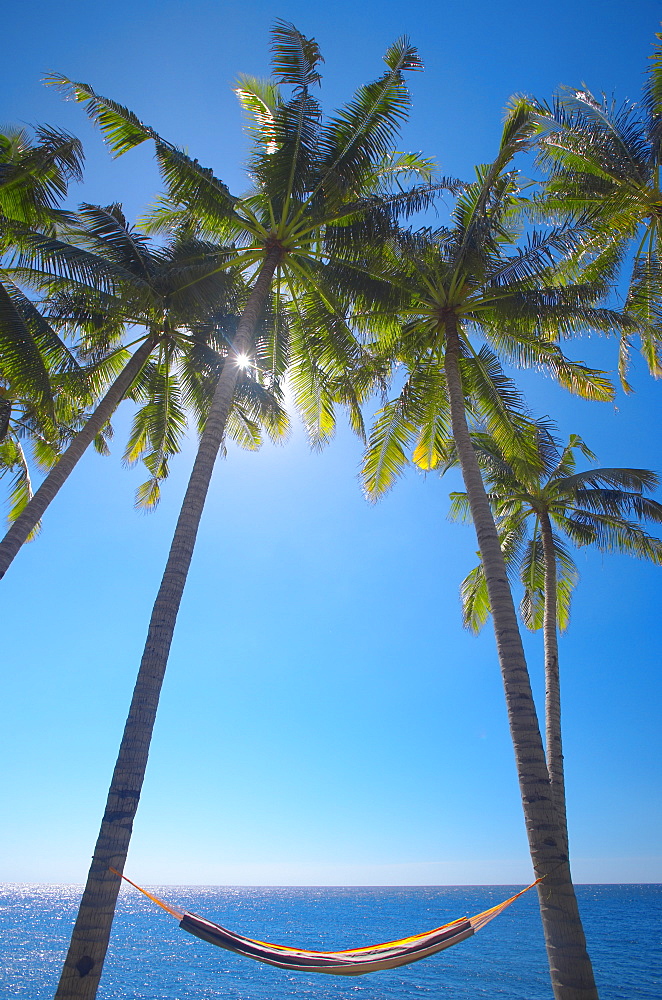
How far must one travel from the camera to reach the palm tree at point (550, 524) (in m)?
11.0

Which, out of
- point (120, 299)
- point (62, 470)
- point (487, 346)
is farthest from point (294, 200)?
point (62, 470)

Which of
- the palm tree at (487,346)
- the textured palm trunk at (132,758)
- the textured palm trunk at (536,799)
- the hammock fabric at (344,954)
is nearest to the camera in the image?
the textured palm trunk at (132,758)

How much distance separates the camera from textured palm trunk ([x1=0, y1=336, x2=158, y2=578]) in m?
8.03

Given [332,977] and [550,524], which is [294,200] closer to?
[550,524]

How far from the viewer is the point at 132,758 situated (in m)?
5.04

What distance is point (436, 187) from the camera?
915cm

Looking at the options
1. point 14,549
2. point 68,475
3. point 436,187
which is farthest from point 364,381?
point 14,549

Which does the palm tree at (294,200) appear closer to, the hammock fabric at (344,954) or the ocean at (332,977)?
the hammock fabric at (344,954)

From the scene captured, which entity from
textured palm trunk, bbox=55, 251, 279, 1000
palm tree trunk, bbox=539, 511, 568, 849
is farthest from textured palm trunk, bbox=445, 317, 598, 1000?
palm tree trunk, bbox=539, 511, 568, 849

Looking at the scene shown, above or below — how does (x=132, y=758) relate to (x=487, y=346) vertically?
below

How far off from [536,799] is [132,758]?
13.2 feet

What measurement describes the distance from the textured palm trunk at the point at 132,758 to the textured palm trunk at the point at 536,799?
361 centimetres

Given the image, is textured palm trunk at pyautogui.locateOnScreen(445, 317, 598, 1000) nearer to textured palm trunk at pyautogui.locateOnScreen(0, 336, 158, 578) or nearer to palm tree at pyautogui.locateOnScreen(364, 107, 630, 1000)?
palm tree at pyautogui.locateOnScreen(364, 107, 630, 1000)

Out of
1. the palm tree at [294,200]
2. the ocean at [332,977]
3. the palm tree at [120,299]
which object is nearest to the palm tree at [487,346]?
the palm tree at [294,200]
